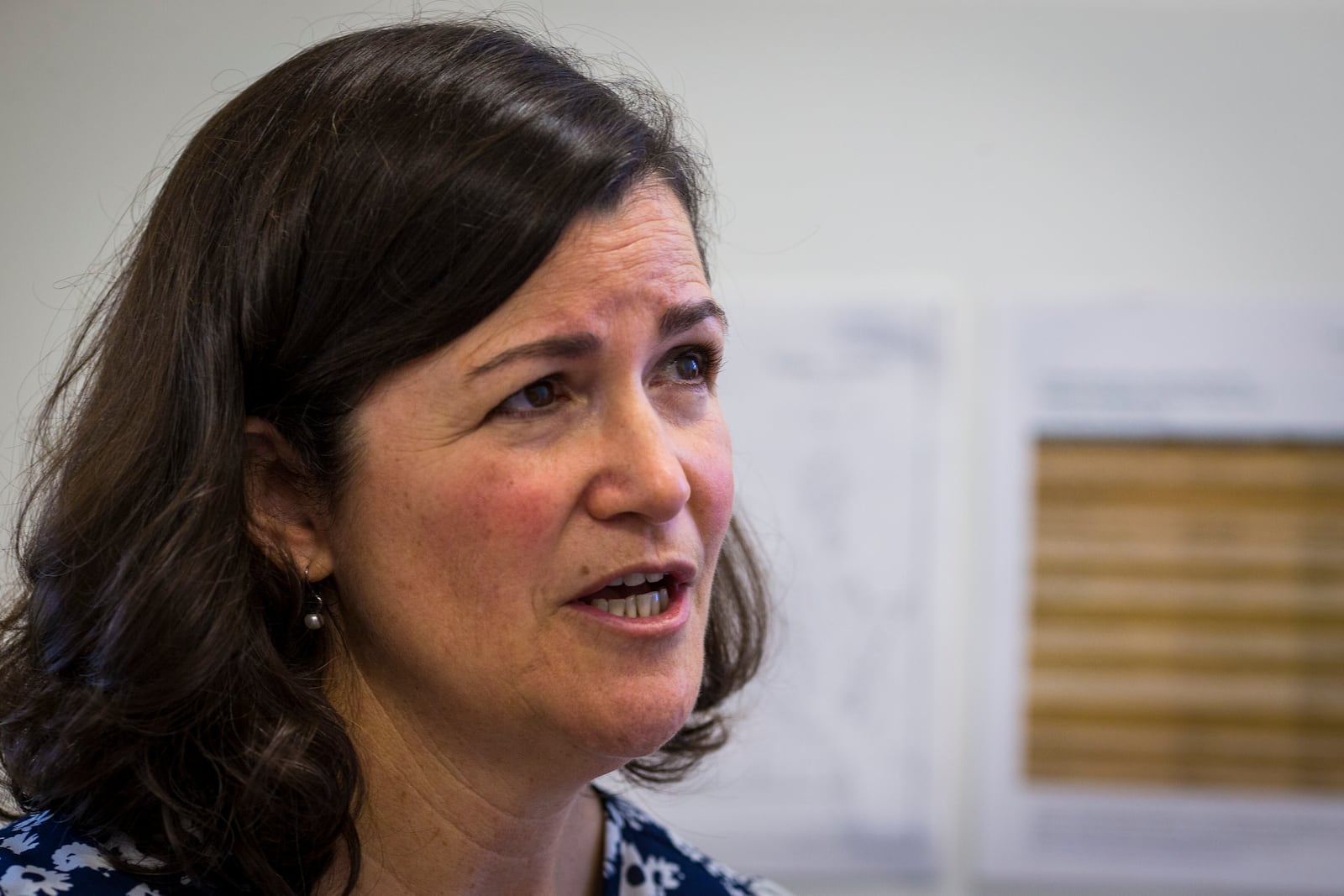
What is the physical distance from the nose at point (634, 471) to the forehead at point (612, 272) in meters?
0.07

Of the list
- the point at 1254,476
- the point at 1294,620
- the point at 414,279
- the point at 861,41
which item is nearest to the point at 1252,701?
the point at 1294,620

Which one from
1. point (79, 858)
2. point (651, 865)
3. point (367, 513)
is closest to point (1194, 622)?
point (651, 865)

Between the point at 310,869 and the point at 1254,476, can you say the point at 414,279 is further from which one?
the point at 1254,476

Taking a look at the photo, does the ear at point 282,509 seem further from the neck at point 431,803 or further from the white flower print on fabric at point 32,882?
the white flower print on fabric at point 32,882

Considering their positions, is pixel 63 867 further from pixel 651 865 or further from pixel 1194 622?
pixel 1194 622

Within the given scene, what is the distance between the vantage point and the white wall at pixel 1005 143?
1.86 meters

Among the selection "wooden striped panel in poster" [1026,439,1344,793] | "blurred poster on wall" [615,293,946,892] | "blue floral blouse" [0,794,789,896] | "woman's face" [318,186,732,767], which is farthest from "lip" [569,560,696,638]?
"wooden striped panel in poster" [1026,439,1344,793]

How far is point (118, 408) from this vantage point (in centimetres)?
92

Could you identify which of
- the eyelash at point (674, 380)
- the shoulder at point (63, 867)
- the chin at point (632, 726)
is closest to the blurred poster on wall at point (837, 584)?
the eyelash at point (674, 380)

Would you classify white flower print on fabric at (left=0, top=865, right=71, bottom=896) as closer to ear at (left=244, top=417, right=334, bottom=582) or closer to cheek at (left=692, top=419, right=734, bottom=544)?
ear at (left=244, top=417, right=334, bottom=582)

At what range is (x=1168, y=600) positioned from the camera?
1.84 metres

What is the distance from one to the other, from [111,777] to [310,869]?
150 millimetres

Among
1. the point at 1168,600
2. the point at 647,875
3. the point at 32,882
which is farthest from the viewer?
the point at 1168,600

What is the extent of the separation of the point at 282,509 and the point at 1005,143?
1298 mm
